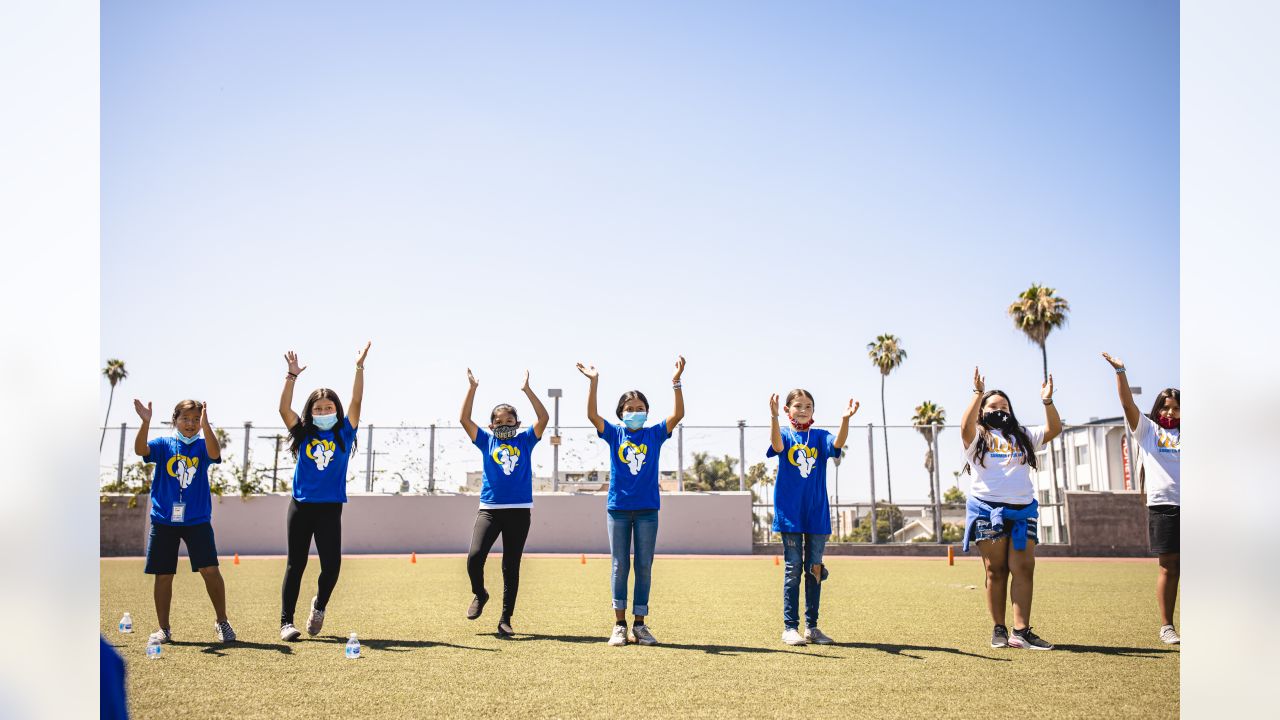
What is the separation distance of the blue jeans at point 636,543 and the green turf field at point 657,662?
430 millimetres

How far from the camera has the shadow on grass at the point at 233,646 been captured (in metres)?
5.96

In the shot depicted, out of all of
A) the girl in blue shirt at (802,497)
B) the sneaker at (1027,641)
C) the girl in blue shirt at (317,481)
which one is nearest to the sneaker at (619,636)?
the girl in blue shirt at (802,497)

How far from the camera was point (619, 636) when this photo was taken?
6.45m

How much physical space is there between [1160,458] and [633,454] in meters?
3.68

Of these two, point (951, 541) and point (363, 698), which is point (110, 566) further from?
point (951, 541)

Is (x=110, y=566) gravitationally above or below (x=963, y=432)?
below

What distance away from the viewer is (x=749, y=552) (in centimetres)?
2169

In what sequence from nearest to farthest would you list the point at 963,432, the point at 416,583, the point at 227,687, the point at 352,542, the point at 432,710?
1. the point at 432,710
2. the point at 227,687
3. the point at 963,432
4. the point at 416,583
5. the point at 352,542

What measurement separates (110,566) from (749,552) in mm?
12872

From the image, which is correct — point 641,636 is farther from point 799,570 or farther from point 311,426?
point 311,426

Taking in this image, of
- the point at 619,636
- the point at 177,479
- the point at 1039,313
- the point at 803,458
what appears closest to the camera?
the point at 619,636

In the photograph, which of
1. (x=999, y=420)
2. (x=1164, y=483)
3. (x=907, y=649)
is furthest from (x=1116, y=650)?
(x=999, y=420)

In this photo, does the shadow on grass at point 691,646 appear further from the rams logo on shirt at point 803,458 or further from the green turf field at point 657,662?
the rams logo on shirt at point 803,458
